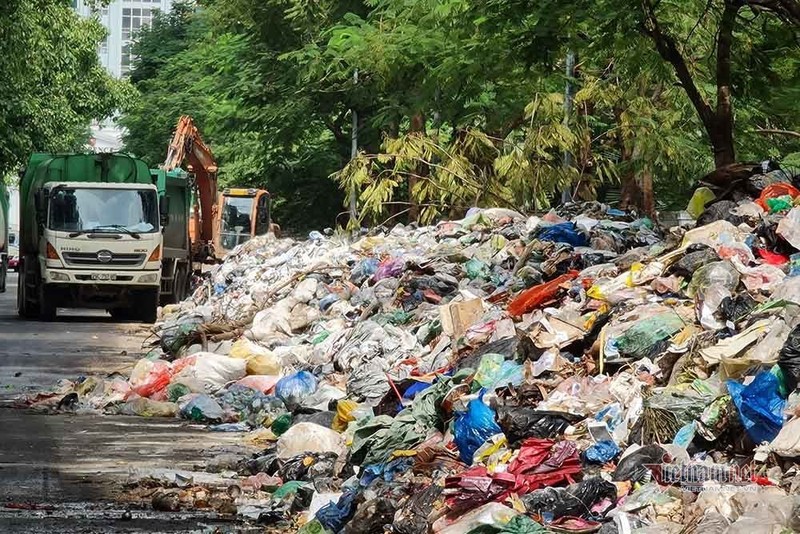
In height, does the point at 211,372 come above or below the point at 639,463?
below

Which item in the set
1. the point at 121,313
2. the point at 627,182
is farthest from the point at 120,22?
the point at 627,182

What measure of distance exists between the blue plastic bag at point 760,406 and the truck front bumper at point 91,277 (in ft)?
60.4

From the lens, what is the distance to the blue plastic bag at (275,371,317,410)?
1437cm

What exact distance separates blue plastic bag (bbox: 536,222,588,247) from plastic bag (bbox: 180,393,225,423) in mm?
4950

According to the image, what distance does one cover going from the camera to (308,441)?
455 inches

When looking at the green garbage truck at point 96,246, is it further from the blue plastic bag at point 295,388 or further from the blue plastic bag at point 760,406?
the blue plastic bag at point 760,406

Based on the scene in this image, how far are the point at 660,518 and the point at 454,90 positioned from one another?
19.4 meters

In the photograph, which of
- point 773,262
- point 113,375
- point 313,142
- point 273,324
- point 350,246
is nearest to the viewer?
point 773,262

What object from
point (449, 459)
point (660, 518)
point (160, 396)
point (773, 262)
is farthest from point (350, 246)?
point (660, 518)

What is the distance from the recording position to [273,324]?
2017 centimetres

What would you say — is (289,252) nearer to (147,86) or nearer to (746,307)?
(746,307)

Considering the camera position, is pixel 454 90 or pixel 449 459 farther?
pixel 454 90

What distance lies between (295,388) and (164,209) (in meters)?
14.7

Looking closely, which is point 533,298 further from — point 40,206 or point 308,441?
point 40,206
